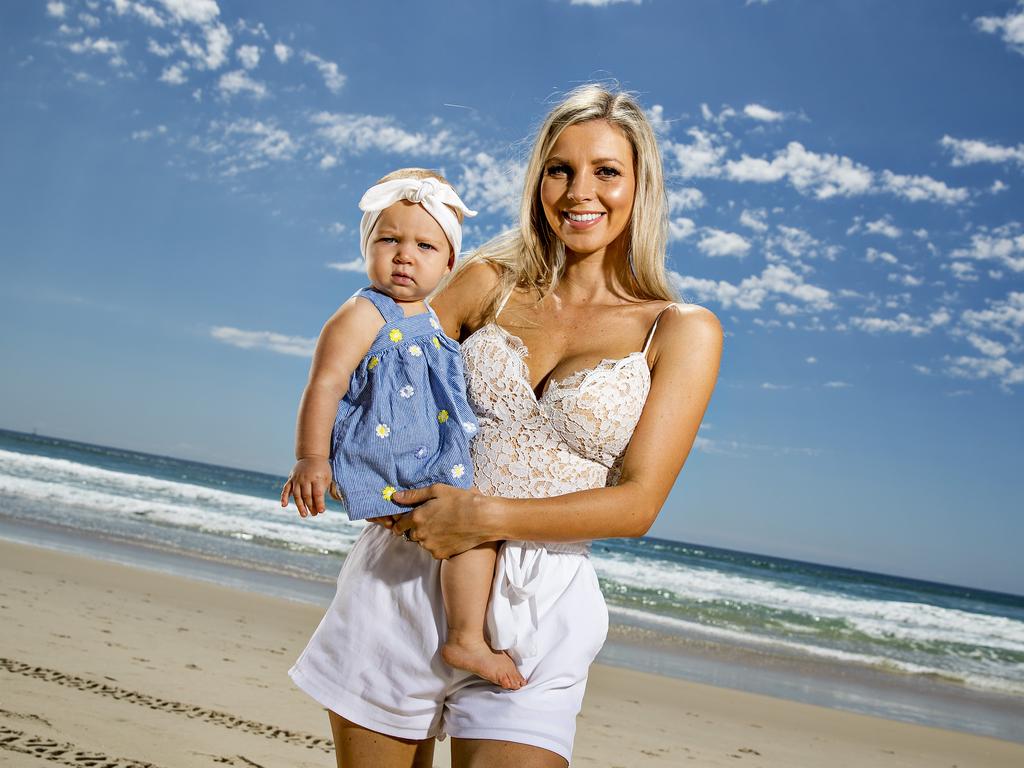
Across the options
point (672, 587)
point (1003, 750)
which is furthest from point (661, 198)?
point (672, 587)

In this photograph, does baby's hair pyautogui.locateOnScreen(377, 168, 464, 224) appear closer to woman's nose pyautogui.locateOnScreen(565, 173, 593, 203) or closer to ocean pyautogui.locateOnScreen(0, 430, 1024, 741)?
woman's nose pyautogui.locateOnScreen(565, 173, 593, 203)

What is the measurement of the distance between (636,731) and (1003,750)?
3.05 meters

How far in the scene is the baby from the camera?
1.90 meters

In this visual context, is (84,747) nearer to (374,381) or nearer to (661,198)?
(374,381)

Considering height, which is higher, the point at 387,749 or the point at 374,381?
the point at 374,381

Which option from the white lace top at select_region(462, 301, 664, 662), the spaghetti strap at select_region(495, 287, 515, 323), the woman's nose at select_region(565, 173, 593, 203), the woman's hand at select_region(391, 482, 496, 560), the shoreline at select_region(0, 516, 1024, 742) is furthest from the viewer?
the shoreline at select_region(0, 516, 1024, 742)

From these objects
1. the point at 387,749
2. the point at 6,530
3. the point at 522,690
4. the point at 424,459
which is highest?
the point at 424,459

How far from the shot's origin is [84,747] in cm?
421

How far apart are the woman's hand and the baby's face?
1.63 ft

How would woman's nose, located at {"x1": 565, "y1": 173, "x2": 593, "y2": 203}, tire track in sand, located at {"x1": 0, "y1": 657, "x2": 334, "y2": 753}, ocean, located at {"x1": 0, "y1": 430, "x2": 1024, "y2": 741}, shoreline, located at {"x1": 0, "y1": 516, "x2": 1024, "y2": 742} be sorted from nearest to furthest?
1. woman's nose, located at {"x1": 565, "y1": 173, "x2": 593, "y2": 203}
2. tire track in sand, located at {"x1": 0, "y1": 657, "x2": 334, "y2": 753}
3. shoreline, located at {"x1": 0, "y1": 516, "x2": 1024, "y2": 742}
4. ocean, located at {"x1": 0, "y1": 430, "x2": 1024, "y2": 741}

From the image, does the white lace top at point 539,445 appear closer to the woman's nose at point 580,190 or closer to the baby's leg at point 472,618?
the baby's leg at point 472,618

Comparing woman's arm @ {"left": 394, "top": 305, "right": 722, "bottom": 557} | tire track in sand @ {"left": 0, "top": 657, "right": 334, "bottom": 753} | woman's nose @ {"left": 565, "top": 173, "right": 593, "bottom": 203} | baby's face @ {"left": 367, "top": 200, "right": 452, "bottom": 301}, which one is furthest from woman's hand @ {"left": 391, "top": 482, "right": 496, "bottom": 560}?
tire track in sand @ {"left": 0, "top": 657, "right": 334, "bottom": 753}

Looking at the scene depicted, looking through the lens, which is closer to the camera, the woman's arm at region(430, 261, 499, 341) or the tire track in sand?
the woman's arm at region(430, 261, 499, 341)

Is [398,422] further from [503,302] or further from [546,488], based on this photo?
[503,302]
